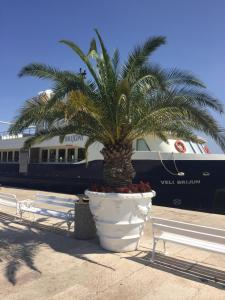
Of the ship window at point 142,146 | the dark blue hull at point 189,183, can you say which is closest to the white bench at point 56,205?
the dark blue hull at point 189,183

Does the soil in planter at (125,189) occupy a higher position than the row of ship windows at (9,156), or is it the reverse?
the row of ship windows at (9,156)

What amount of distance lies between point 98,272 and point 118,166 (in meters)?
2.24

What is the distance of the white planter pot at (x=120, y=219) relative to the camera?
6.17 meters

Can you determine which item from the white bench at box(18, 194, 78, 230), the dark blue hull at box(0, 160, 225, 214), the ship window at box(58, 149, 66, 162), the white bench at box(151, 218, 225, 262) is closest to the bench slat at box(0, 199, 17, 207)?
the white bench at box(18, 194, 78, 230)

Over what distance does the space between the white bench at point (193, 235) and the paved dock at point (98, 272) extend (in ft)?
1.42

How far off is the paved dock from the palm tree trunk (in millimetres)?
1287

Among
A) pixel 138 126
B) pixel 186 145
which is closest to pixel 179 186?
pixel 186 145

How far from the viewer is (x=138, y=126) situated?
6812 millimetres

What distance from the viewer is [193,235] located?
212 inches

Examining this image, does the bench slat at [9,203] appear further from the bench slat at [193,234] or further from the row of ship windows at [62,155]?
the row of ship windows at [62,155]

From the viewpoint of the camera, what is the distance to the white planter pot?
6.17 meters

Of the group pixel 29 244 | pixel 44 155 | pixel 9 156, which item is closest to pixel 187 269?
pixel 29 244

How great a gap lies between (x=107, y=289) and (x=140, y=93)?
150 inches

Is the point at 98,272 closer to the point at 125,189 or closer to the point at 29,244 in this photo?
the point at 125,189
